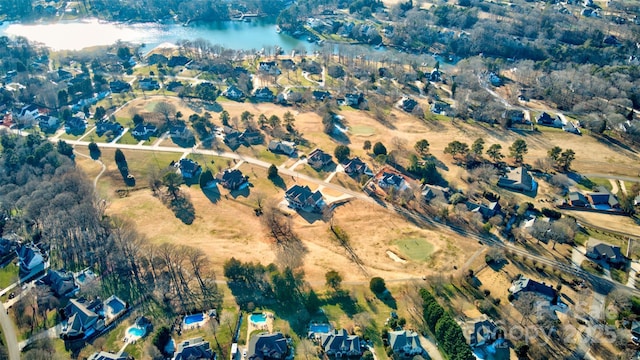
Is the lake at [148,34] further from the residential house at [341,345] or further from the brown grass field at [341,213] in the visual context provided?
the residential house at [341,345]

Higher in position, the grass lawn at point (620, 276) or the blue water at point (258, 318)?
the grass lawn at point (620, 276)

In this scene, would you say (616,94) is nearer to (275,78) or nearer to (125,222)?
(275,78)

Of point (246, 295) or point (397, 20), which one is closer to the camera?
point (246, 295)

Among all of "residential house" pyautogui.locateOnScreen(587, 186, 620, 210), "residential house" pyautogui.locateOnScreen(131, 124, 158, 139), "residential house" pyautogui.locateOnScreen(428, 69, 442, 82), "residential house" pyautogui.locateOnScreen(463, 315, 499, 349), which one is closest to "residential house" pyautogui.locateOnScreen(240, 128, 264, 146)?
"residential house" pyautogui.locateOnScreen(131, 124, 158, 139)

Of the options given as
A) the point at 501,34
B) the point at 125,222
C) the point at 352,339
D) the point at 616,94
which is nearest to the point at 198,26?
the point at 501,34

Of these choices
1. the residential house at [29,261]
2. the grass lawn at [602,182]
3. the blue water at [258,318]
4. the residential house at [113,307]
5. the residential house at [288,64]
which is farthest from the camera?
the residential house at [288,64]

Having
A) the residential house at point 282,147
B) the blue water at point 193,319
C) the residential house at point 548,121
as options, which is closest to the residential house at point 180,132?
the residential house at point 282,147

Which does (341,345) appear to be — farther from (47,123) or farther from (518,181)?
(47,123)
